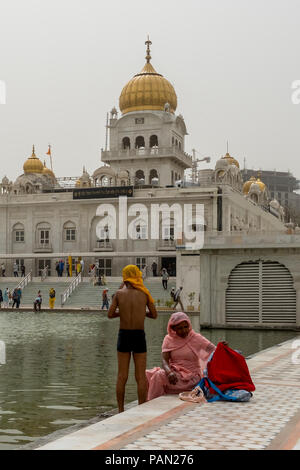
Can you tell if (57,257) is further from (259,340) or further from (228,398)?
(228,398)

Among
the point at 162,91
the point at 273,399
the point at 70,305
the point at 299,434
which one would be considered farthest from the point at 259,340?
the point at 162,91

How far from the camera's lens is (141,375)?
25.7ft

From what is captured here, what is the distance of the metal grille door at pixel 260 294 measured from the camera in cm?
2152

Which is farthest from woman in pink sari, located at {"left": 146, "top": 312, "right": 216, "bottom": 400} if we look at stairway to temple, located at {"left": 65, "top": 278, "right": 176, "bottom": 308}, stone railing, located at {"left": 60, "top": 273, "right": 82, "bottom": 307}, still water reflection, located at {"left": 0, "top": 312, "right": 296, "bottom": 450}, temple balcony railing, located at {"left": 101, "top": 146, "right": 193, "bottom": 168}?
temple balcony railing, located at {"left": 101, "top": 146, "right": 193, "bottom": 168}

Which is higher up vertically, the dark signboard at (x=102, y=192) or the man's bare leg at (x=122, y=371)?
the dark signboard at (x=102, y=192)

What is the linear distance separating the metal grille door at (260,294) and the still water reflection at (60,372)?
106 cm

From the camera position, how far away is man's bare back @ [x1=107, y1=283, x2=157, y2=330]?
7.67 m

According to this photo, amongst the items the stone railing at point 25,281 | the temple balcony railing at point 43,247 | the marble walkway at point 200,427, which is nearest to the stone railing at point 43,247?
the temple balcony railing at point 43,247

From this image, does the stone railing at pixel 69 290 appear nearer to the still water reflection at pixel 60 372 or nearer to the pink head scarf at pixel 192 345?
the still water reflection at pixel 60 372

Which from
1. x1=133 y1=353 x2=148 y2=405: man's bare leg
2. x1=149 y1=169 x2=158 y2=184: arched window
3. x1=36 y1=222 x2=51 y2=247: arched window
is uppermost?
x1=149 y1=169 x2=158 y2=184: arched window

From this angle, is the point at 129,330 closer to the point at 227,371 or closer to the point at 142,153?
the point at 227,371

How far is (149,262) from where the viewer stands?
48.7 m

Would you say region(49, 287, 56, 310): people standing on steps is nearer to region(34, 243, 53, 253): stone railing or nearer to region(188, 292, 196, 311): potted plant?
region(188, 292, 196, 311): potted plant

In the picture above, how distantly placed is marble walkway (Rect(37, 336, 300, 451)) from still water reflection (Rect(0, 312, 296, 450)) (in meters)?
1.11
